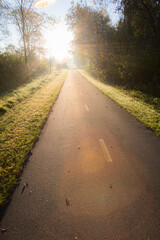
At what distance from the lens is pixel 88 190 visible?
2.62m

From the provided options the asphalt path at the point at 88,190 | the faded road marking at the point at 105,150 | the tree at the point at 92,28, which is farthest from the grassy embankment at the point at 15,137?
Answer: the tree at the point at 92,28

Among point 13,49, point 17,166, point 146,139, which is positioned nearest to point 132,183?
point 146,139

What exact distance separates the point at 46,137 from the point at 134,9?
2072 cm

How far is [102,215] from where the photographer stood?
2.18m

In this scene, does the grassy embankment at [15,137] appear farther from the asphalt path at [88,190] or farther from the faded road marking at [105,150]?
the faded road marking at [105,150]

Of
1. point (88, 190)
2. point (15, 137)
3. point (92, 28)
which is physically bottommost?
point (15, 137)

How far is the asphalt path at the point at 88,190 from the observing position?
1.99m

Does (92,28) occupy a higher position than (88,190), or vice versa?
(92,28)

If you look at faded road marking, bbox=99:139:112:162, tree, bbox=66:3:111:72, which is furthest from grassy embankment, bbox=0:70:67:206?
tree, bbox=66:3:111:72

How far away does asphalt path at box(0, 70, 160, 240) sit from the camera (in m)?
1.99

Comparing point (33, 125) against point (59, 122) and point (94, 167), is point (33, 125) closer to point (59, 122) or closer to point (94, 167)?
point (59, 122)

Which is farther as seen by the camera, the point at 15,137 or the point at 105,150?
the point at 15,137

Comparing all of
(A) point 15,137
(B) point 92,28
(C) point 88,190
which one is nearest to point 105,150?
(C) point 88,190

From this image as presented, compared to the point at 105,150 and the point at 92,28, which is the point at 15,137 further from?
the point at 92,28
